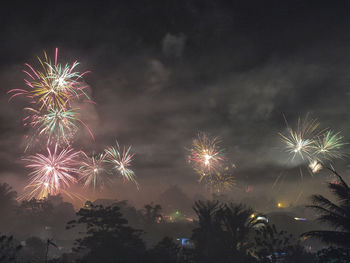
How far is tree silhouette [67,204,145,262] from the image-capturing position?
39950 millimetres

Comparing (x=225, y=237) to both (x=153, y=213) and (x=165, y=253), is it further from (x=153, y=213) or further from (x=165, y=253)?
(x=153, y=213)

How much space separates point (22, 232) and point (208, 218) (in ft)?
615

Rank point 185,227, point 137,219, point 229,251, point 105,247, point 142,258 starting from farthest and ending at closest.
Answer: point 137,219, point 185,227, point 105,247, point 142,258, point 229,251

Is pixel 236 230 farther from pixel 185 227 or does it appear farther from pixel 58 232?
pixel 58 232

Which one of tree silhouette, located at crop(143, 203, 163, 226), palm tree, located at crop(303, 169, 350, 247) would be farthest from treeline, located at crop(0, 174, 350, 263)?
tree silhouette, located at crop(143, 203, 163, 226)

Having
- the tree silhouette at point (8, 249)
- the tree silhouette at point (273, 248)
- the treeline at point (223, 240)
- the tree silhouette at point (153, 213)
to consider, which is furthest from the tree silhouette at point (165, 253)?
the tree silhouette at point (153, 213)

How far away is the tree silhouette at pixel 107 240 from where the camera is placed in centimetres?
3995

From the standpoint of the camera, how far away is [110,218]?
4522 centimetres

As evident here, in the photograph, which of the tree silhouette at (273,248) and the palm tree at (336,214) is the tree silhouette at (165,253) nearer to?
the tree silhouette at (273,248)

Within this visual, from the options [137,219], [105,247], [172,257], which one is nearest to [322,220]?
[172,257]

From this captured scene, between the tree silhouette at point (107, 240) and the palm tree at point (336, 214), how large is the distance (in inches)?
1048

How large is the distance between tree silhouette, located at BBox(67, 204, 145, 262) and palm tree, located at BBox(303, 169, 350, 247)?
2661cm

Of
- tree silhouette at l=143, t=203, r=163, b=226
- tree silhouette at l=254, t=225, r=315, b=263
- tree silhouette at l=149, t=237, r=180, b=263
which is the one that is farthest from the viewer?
tree silhouette at l=143, t=203, r=163, b=226

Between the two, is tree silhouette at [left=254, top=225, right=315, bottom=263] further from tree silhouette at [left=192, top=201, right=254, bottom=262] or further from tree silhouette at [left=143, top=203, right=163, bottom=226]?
tree silhouette at [left=143, top=203, right=163, bottom=226]
